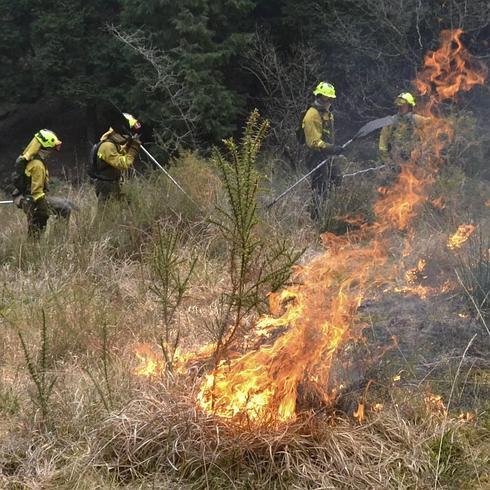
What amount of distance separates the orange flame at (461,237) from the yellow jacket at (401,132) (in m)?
2.42

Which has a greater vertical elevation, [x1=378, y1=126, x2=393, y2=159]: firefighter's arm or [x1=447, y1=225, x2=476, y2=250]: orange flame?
[x1=447, y1=225, x2=476, y2=250]: orange flame

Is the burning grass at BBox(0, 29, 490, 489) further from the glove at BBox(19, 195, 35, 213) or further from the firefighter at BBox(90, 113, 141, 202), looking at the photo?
the firefighter at BBox(90, 113, 141, 202)

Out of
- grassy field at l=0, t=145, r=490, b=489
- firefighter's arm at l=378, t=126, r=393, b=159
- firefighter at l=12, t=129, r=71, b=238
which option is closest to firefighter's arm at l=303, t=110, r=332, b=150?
firefighter's arm at l=378, t=126, r=393, b=159

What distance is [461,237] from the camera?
5504mm

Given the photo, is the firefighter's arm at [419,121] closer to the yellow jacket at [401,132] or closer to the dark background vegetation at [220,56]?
the yellow jacket at [401,132]

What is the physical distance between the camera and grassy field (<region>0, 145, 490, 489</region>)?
121 inches

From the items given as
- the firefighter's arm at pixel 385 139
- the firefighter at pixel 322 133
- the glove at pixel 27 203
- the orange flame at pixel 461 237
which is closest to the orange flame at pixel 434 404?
the orange flame at pixel 461 237

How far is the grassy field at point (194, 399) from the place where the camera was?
3.07m

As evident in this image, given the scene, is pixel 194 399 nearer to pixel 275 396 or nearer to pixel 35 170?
pixel 275 396

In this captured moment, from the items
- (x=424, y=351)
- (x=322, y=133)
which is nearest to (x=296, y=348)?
(x=424, y=351)

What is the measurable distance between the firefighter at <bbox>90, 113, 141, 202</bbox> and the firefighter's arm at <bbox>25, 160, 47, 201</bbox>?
0.67 meters

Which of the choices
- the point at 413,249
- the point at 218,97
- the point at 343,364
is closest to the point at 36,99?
the point at 218,97

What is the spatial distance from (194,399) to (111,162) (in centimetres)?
459

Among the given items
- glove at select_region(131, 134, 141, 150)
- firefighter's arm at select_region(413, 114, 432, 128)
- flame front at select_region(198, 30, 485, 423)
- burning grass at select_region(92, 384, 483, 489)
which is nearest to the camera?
burning grass at select_region(92, 384, 483, 489)
